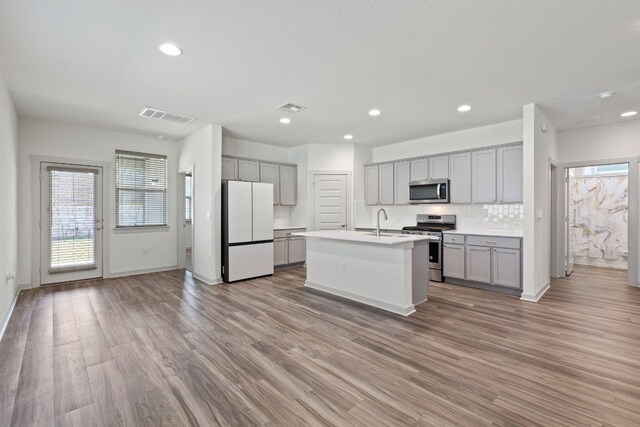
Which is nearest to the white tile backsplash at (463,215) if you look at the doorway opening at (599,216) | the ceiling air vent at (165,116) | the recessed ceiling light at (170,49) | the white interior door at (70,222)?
the doorway opening at (599,216)

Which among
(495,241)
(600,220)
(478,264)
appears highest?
(600,220)

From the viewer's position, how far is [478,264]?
4.77 meters

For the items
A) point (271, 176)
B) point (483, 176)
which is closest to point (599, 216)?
point (483, 176)

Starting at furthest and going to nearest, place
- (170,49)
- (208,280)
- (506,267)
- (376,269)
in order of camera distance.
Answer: (208,280), (506,267), (376,269), (170,49)

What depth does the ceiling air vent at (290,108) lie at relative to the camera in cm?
420

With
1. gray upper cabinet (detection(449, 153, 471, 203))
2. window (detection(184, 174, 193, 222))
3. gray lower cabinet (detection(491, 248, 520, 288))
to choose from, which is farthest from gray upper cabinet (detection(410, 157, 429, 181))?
window (detection(184, 174, 193, 222))

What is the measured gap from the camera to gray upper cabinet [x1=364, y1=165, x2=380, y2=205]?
6570 millimetres

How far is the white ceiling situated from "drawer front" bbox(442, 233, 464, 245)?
1866mm

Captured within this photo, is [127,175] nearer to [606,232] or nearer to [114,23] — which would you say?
[114,23]

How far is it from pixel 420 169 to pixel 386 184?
2.59ft

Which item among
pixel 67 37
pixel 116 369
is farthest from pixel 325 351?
pixel 67 37

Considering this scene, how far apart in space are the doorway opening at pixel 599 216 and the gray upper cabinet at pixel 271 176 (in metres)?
5.87

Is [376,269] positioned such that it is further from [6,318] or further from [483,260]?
[6,318]

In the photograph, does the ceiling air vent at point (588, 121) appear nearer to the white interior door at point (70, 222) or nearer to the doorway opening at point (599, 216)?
the doorway opening at point (599, 216)
